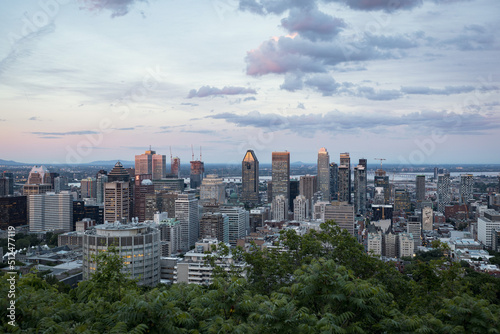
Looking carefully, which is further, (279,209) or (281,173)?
(281,173)


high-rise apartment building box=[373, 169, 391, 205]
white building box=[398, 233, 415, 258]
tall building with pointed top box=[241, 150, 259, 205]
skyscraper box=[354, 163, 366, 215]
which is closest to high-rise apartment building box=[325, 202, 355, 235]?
white building box=[398, 233, 415, 258]

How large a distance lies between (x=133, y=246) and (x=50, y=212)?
3032 cm

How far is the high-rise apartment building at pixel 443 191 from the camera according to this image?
62.0 meters

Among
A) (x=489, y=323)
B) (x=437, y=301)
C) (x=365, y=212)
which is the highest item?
(x=489, y=323)

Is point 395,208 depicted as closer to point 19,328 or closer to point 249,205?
point 249,205

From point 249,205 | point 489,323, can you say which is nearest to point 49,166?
point 249,205

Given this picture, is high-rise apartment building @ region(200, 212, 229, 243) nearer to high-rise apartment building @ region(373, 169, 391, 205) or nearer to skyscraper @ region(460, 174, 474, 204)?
high-rise apartment building @ region(373, 169, 391, 205)

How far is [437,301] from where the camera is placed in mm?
6094

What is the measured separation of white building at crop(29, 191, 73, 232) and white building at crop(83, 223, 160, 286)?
89.8 feet

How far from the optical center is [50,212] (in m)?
44.9

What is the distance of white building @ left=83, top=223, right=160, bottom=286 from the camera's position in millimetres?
18953

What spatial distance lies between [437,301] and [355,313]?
2.36 meters

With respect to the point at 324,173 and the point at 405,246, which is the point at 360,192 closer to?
the point at 324,173

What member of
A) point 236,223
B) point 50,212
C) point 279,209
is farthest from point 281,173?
point 50,212
